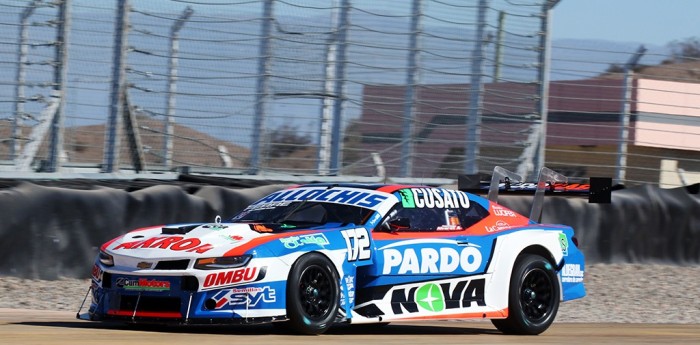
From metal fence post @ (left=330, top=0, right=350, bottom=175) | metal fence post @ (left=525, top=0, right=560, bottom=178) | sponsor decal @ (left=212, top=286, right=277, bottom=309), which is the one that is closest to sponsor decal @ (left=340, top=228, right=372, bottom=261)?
sponsor decal @ (left=212, top=286, right=277, bottom=309)

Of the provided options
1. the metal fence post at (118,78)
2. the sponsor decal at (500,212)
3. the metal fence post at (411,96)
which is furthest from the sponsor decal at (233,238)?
the metal fence post at (411,96)

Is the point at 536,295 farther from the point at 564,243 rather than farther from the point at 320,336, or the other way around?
the point at 320,336

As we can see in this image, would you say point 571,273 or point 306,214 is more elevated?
point 306,214

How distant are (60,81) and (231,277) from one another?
4990 millimetres

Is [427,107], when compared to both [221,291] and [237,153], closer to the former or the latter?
[237,153]

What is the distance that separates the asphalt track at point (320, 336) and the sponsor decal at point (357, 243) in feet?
1.68

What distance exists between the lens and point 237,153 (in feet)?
42.5

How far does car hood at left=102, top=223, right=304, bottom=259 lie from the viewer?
7566 mm

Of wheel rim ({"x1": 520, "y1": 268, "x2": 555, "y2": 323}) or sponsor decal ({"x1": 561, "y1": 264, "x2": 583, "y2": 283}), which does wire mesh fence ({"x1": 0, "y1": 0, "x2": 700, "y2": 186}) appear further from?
wheel rim ({"x1": 520, "y1": 268, "x2": 555, "y2": 323})

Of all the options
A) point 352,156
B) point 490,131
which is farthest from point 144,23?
point 490,131

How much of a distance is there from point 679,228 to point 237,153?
17.4ft

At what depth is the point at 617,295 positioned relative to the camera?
1337 cm

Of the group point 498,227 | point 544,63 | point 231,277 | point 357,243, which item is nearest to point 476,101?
point 544,63

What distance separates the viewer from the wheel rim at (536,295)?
9.28 meters
